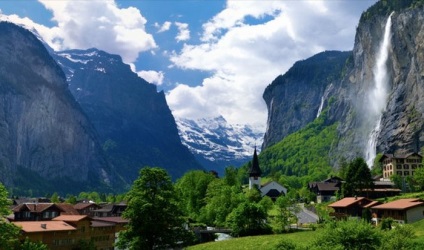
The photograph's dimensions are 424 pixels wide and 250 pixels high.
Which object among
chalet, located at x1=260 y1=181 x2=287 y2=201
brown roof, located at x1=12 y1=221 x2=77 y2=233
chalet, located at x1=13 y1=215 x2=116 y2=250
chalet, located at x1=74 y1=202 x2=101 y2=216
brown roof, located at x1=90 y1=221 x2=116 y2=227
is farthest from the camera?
chalet, located at x1=260 y1=181 x2=287 y2=201

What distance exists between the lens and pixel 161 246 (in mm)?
61281

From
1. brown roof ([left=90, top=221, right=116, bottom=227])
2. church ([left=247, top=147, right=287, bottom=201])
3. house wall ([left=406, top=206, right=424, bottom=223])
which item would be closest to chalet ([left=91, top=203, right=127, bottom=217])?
brown roof ([left=90, top=221, right=116, bottom=227])

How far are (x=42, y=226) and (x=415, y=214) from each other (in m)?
62.2

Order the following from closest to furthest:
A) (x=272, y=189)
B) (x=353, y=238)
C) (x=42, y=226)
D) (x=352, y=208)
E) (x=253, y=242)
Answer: (x=353, y=238), (x=42, y=226), (x=253, y=242), (x=352, y=208), (x=272, y=189)

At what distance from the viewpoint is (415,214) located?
81.9 meters

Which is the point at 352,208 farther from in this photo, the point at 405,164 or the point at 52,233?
the point at 405,164

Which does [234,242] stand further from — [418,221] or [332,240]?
[332,240]

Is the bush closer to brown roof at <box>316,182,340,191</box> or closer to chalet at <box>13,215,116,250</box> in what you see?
chalet at <box>13,215,116,250</box>

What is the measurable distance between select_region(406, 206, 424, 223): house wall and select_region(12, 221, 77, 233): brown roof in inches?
2264

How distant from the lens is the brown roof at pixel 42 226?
73.5 metres

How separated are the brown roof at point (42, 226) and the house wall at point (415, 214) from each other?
189ft

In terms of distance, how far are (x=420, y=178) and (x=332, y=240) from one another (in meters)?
70.5

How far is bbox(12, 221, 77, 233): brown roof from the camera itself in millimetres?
73500

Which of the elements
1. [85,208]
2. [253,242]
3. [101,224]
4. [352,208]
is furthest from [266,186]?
[253,242]
